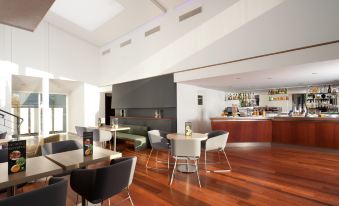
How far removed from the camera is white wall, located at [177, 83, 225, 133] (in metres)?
6.07

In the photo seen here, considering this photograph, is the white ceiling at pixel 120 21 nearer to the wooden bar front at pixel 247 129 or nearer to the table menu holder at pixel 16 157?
the wooden bar front at pixel 247 129

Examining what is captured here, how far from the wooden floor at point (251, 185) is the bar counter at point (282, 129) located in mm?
760

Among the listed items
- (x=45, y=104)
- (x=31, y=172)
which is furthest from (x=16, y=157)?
(x=45, y=104)

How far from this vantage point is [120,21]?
6883mm

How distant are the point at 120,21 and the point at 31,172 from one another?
6.33 metres

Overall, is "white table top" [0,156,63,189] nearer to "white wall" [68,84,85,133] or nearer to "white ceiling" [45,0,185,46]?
"white ceiling" [45,0,185,46]

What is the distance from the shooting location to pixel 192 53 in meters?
5.59

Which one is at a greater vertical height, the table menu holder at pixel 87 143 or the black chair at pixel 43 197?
the table menu holder at pixel 87 143

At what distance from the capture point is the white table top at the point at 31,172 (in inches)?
59.2

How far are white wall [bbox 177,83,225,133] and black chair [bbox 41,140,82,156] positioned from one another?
350cm

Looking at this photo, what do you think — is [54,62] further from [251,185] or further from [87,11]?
[251,185]

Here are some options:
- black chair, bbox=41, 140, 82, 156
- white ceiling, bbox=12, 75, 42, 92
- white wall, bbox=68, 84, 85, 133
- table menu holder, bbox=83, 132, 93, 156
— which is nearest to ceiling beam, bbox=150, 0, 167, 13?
black chair, bbox=41, 140, 82, 156

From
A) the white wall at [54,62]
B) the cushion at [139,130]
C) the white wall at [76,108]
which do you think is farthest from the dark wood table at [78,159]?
the white wall at [76,108]

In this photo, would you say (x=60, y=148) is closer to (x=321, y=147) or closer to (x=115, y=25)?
(x=115, y=25)
